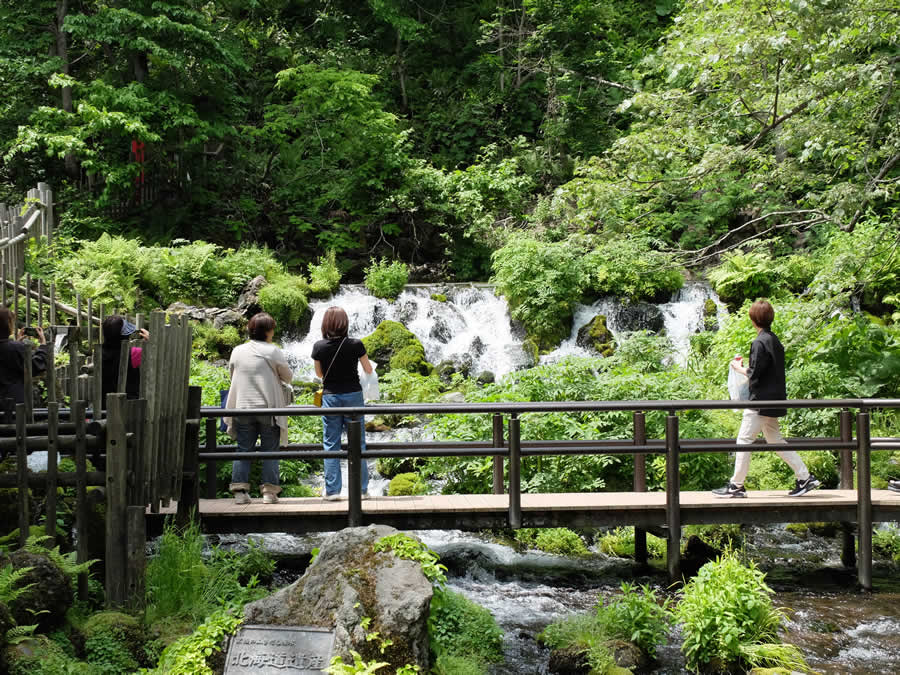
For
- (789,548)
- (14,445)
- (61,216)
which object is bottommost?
(789,548)

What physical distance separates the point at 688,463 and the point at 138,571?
7214mm

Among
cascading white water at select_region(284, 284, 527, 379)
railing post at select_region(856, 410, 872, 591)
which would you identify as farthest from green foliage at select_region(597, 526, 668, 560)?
cascading white water at select_region(284, 284, 527, 379)

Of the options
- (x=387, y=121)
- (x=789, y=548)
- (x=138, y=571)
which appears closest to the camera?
(x=138, y=571)

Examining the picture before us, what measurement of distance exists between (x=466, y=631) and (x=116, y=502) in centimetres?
298

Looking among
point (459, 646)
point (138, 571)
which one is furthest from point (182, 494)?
point (459, 646)

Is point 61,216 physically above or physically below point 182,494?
above

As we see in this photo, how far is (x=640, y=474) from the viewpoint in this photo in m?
8.77

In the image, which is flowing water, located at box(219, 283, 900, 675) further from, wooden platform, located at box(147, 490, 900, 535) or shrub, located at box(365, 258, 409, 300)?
shrub, located at box(365, 258, 409, 300)

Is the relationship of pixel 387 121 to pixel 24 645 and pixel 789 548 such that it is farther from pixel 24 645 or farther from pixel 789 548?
pixel 24 645

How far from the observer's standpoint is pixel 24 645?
4.84m

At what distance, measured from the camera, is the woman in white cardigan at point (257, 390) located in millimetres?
7727

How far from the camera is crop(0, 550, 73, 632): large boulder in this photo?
5113 mm

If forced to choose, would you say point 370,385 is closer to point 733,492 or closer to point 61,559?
point 61,559

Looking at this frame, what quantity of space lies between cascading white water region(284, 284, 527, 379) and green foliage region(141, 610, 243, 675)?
1286 cm
